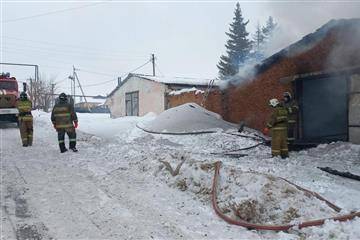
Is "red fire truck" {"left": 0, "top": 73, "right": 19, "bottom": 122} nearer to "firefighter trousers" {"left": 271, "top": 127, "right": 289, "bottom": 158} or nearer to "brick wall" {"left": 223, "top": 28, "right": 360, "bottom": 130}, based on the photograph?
"brick wall" {"left": 223, "top": 28, "right": 360, "bottom": 130}

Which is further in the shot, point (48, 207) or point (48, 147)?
point (48, 147)

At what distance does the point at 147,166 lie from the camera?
8.02 meters

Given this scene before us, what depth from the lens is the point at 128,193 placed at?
6.38 meters

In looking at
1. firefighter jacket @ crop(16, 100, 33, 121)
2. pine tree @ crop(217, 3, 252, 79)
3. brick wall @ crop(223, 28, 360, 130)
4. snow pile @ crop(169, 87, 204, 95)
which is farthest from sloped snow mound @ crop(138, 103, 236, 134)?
pine tree @ crop(217, 3, 252, 79)

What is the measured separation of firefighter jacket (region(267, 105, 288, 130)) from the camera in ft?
31.6

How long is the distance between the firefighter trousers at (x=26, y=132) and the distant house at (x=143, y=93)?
9.39 metres

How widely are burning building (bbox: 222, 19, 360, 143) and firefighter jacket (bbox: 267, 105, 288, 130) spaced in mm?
2528

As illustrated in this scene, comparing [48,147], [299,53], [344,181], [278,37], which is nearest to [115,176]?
[344,181]

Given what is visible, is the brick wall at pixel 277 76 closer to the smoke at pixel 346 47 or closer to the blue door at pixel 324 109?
the smoke at pixel 346 47

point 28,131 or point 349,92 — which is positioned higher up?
point 349,92

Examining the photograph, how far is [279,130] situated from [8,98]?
1290 centimetres

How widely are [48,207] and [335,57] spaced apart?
30.8 ft

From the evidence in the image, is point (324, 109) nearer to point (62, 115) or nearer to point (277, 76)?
point (277, 76)

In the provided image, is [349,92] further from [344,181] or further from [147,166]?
[147,166]
